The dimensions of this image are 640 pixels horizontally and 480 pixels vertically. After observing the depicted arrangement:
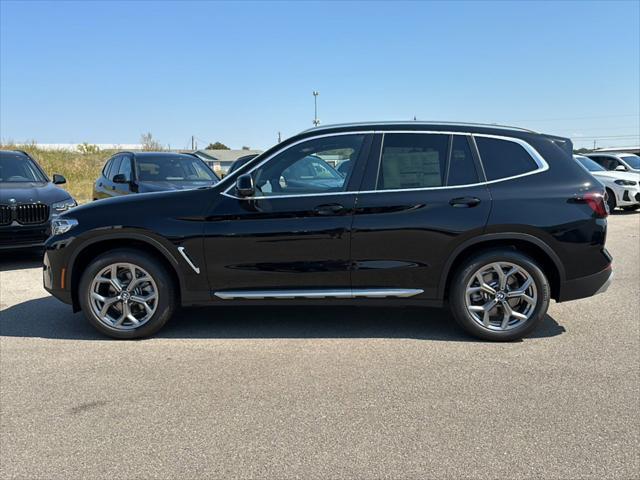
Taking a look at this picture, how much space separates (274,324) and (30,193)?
5090 mm

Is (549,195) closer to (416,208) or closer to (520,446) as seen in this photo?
(416,208)

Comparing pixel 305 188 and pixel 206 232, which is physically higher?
pixel 305 188

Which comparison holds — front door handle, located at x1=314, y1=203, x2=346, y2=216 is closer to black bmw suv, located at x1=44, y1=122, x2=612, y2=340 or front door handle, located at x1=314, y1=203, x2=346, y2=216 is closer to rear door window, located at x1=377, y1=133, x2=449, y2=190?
black bmw suv, located at x1=44, y1=122, x2=612, y2=340

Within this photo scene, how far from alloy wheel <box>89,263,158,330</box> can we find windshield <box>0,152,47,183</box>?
17.2ft

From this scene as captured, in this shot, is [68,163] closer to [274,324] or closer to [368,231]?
[274,324]

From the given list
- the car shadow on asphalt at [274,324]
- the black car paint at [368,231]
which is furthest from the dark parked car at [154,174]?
the black car paint at [368,231]

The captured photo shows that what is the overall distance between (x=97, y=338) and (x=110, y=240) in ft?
2.95

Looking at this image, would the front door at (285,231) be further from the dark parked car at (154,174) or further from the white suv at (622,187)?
the white suv at (622,187)

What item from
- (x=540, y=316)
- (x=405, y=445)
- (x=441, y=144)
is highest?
(x=441, y=144)

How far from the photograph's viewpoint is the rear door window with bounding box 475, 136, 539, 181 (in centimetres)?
455

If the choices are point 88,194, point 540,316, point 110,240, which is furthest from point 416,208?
point 88,194

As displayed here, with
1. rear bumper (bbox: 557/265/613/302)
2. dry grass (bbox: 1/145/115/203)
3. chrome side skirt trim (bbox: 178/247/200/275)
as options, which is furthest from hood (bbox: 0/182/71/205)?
dry grass (bbox: 1/145/115/203)

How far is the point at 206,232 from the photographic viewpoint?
179 inches

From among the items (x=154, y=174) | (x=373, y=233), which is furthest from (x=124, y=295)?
(x=154, y=174)
